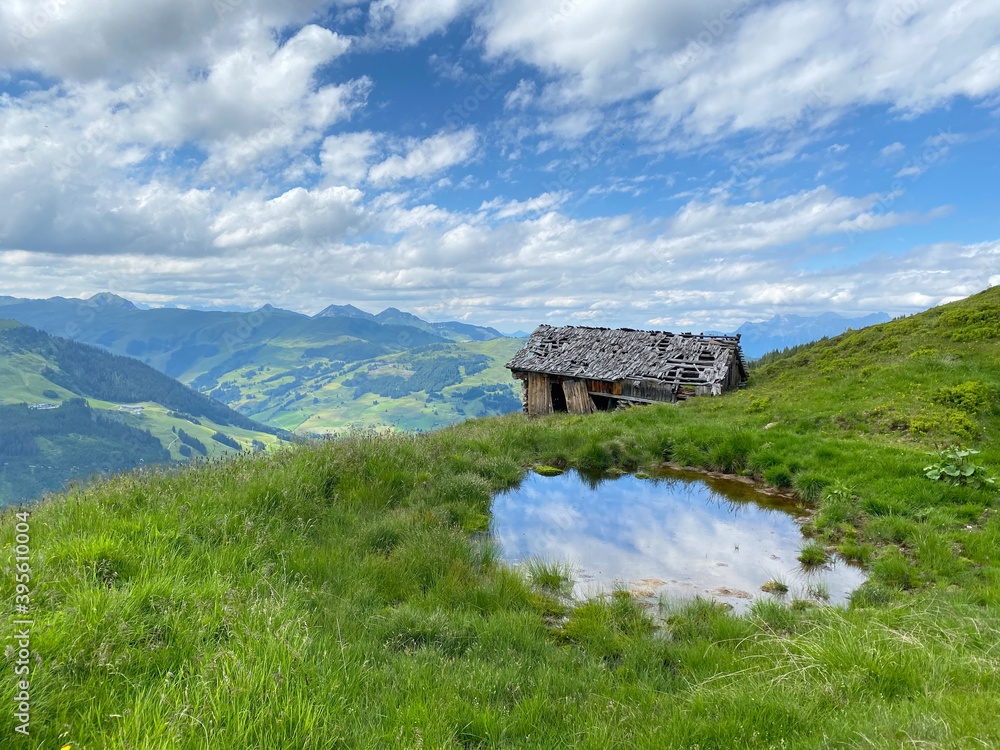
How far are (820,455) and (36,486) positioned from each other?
248652 millimetres

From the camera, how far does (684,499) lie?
1084 cm

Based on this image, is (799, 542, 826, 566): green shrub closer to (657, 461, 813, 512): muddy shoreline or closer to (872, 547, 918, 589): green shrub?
(872, 547, 918, 589): green shrub

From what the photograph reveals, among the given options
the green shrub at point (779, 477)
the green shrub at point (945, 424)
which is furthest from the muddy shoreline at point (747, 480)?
the green shrub at point (945, 424)

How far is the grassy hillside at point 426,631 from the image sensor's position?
3.07m

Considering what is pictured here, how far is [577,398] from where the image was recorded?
1252 inches

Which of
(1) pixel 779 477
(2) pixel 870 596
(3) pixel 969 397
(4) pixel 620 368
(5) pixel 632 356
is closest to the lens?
(2) pixel 870 596

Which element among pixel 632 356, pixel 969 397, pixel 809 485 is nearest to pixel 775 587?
pixel 809 485

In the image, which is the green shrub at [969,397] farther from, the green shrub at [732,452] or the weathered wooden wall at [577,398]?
the weathered wooden wall at [577,398]

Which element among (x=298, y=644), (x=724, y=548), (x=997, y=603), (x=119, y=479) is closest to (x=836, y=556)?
(x=724, y=548)

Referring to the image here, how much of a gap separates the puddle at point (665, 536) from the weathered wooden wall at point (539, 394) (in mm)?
21216

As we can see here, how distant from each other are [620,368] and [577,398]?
11.3 feet

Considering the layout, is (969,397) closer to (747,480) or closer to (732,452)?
(732,452)

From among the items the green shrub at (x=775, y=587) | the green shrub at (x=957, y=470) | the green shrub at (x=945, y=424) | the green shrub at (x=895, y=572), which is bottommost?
the green shrub at (x=775, y=587)

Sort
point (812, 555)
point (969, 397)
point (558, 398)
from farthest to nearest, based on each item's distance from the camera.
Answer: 1. point (558, 398)
2. point (969, 397)
3. point (812, 555)
